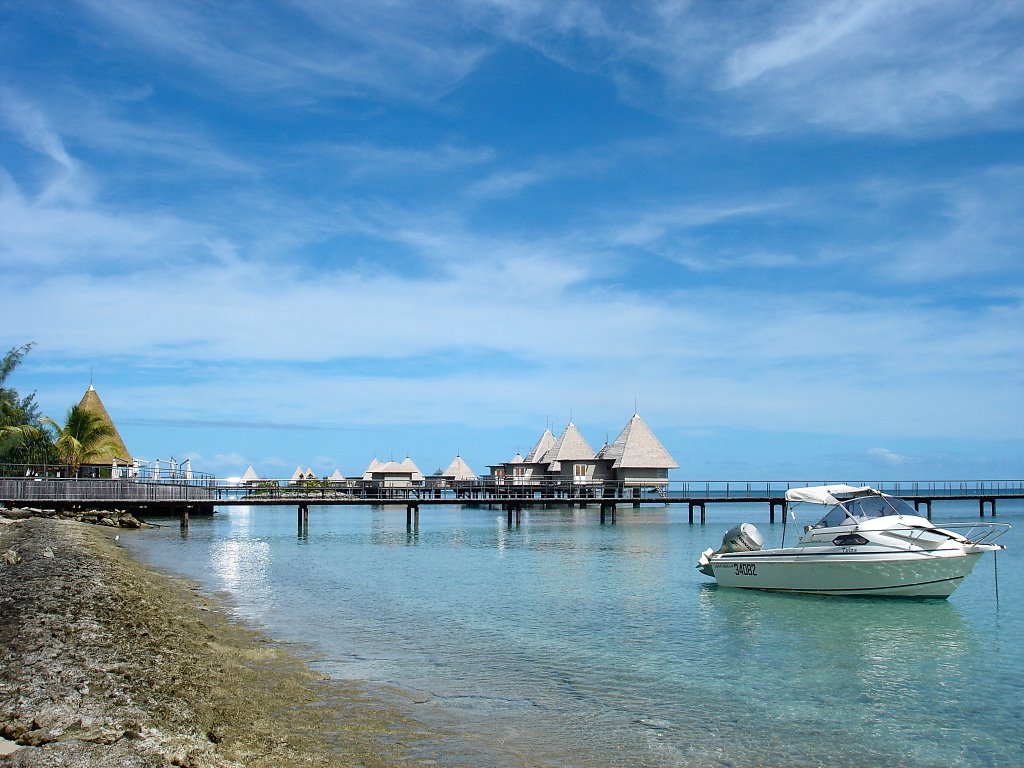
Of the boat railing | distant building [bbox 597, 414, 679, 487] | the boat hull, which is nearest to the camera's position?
the boat hull

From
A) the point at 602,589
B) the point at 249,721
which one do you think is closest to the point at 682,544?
the point at 602,589

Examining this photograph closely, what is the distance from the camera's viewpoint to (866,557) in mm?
19172

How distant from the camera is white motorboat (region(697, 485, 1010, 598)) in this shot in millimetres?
18781

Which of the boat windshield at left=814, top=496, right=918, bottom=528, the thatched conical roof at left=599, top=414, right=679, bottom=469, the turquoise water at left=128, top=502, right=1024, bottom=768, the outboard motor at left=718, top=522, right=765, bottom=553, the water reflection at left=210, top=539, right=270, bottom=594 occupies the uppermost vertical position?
the thatched conical roof at left=599, top=414, right=679, bottom=469

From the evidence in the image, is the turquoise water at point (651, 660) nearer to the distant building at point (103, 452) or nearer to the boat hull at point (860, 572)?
the boat hull at point (860, 572)

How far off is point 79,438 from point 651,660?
138 feet

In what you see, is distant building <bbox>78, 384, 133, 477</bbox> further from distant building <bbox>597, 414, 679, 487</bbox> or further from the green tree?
distant building <bbox>597, 414, 679, 487</bbox>

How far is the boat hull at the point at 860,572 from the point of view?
18.7m

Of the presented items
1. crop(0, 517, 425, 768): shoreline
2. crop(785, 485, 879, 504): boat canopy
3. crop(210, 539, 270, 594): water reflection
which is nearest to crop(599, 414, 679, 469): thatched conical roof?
crop(210, 539, 270, 594): water reflection

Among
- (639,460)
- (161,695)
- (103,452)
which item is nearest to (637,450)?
(639,460)

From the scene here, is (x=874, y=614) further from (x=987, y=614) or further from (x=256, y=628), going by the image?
(x=256, y=628)

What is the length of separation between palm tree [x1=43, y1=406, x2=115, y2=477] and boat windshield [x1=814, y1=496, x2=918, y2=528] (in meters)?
38.3

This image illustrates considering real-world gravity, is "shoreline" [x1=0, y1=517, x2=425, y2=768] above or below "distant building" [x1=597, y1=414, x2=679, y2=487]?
below

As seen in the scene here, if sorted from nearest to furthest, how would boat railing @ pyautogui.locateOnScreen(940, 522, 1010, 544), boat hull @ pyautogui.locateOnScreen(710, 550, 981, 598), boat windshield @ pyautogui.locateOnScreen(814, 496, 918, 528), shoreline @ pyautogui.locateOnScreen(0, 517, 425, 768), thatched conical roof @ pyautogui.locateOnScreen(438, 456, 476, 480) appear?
shoreline @ pyautogui.locateOnScreen(0, 517, 425, 768)
boat hull @ pyautogui.locateOnScreen(710, 550, 981, 598)
boat railing @ pyautogui.locateOnScreen(940, 522, 1010, 544)
boat windshield @ pyautogui.locateOnScreen(814, 496, 918, 528)
thatched conical roof @ pyautogui.locateOnScreen(438, 456, 476, 480)
